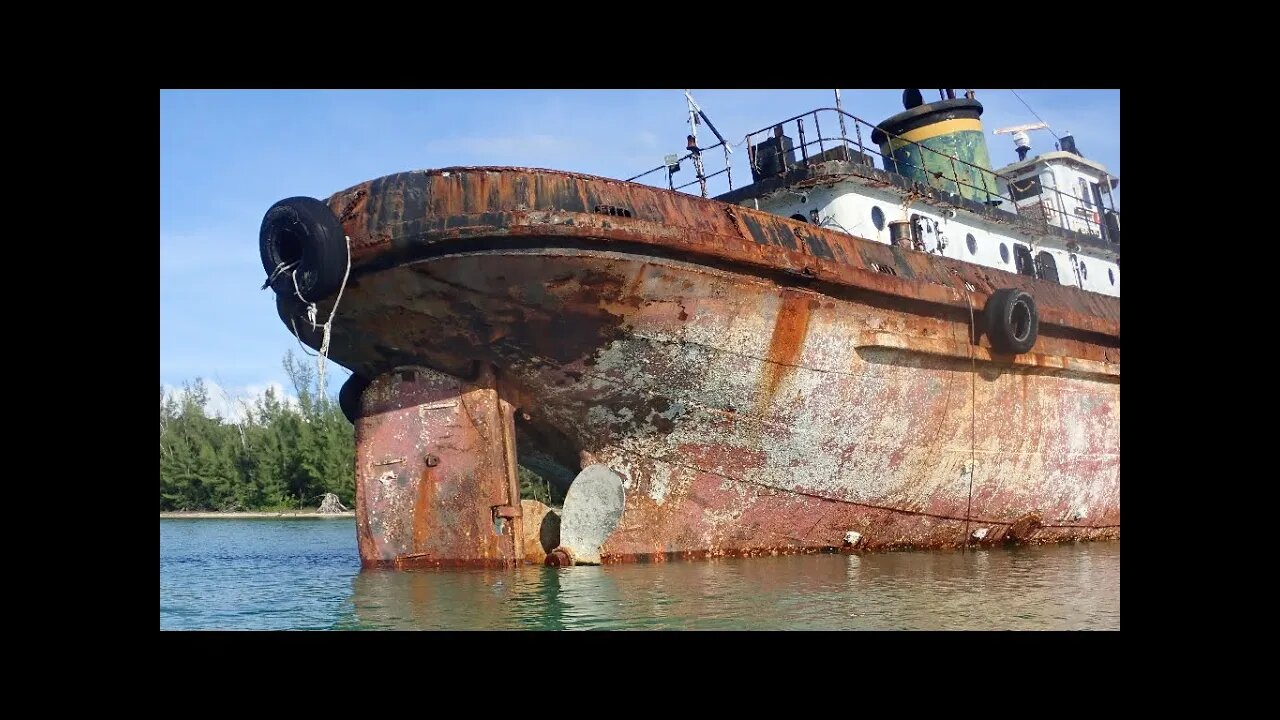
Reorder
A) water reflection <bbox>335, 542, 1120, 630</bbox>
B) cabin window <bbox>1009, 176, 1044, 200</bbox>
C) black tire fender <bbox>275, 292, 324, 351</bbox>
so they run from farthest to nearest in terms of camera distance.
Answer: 1. cabin window <bbox>1009, 176, 1044, 200</bbox>
2. black tire fender <bbox>275, 292, 324, 351</bbox>
3. water reflection <bbox>335, 542, 1120, 630</bbox>

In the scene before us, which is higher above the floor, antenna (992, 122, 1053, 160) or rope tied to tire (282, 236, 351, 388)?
antenna (992, 122, 1053, 160)

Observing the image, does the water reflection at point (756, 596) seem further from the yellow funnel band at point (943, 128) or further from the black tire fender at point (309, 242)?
the yellow funnel band at point (943, 128)

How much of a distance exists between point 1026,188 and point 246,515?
2925cm

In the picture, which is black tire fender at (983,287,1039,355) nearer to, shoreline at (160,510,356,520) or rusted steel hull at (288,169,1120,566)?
rusted steel hull at (288,169,1120,566)

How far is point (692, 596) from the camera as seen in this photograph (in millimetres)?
6477

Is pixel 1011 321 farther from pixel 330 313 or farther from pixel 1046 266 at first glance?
pixel 330 313

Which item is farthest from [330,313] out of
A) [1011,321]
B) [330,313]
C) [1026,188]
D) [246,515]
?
[246,515]

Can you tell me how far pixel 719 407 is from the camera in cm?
861

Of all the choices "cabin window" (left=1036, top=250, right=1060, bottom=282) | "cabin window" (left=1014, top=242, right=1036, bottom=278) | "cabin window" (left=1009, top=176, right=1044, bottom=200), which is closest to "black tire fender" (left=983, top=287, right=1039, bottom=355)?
"cabin window" (left=1014, top=242, right=1036, bottom=278)

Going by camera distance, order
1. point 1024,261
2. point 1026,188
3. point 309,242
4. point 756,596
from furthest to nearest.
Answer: point 1026,188
point 1024,261
point 309,242
point 756,596

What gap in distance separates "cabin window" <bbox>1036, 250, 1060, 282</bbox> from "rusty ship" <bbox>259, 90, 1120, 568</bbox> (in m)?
2.56

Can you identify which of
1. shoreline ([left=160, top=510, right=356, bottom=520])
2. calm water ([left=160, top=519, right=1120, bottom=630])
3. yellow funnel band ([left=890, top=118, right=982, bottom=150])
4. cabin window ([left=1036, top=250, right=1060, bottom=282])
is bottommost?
shoreline ([left=160, top=510, right=356, bottom=520])

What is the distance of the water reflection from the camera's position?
5.62 m
